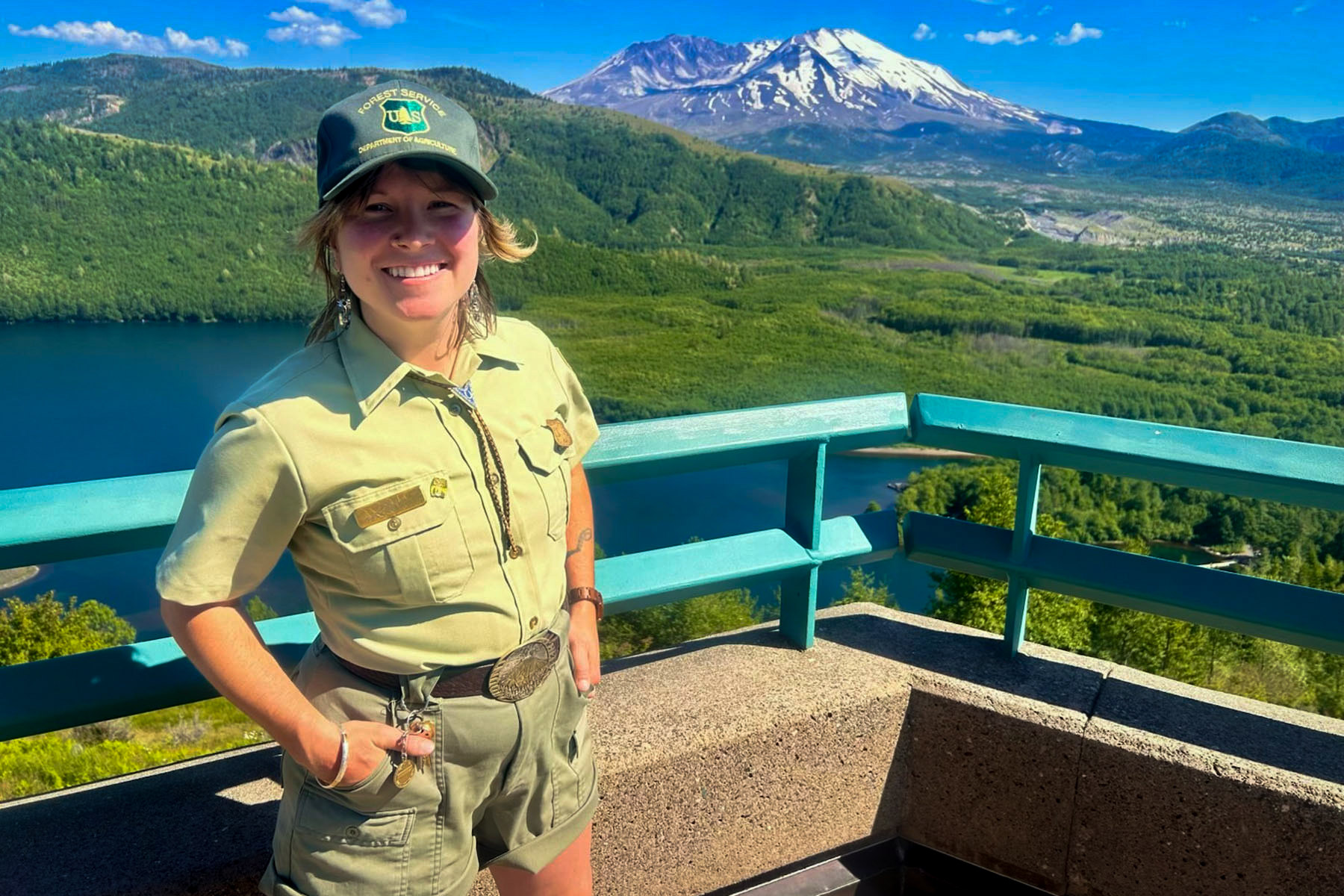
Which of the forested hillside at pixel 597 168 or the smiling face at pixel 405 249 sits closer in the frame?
the smiling face at pixel 405 249

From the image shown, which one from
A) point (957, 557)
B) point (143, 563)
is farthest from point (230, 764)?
point (143, 563)

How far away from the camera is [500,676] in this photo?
1.14m

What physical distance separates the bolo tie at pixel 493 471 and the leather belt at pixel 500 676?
12 cm

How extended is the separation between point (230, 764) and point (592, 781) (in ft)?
2.13

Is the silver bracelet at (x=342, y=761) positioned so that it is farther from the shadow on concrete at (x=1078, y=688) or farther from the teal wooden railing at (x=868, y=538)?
the shadow on concrete at (x=1078, y=688)

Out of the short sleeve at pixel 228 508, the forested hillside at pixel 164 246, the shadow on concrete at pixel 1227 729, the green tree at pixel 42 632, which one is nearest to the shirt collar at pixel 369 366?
the short sleeve at pixel 228 508

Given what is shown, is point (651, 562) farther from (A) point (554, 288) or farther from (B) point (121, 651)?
(A) point (554, 288)

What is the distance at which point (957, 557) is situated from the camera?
1954mm

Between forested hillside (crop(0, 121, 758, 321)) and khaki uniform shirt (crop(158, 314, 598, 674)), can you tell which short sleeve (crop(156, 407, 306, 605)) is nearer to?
khaki uniform shirt (crop(158, 314, 598, 674))

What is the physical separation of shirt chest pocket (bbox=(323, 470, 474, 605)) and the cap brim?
32cm

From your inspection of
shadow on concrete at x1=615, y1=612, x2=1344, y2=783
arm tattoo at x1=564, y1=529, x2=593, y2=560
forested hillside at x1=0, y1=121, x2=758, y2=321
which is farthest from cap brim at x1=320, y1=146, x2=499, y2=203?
forested hillside at x1=0, y1=121, x2=758, y2=321

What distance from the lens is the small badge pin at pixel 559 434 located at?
4.11 ft

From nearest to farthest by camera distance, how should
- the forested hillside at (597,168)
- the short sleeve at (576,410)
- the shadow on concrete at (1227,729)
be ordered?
the short sleeve at (576,410), the shadow on concrete at (1227,729), the forested hillside at (597,168)

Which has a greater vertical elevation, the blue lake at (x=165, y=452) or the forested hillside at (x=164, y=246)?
the forested hillside at (x=164, y=246)
